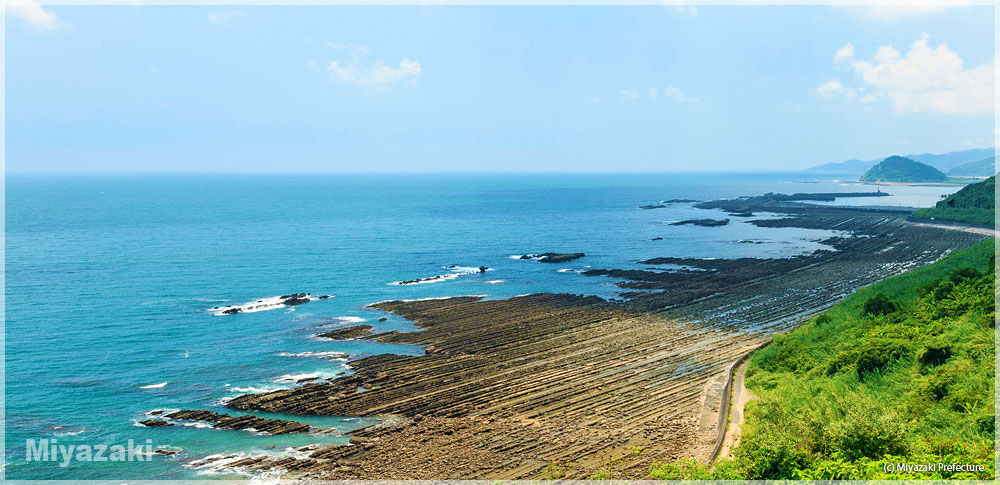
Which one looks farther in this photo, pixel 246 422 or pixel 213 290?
pixel 213 290

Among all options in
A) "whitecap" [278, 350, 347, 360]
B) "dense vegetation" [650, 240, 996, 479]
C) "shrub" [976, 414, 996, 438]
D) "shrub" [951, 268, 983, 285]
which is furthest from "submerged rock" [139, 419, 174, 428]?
"shrub" [951, 268, 983, 285]

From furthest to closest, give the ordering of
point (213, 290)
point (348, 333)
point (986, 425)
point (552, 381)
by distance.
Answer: point (213, 290) → point (348, 333) → point (552, 381) → point (986, 425)

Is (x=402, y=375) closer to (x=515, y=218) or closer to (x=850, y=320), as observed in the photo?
(x=850, y=320)

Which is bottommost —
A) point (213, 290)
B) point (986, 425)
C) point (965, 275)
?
point (213, 290)

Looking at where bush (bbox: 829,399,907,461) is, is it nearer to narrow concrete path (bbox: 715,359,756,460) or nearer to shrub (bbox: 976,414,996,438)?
shrub (bbox: 976,414,996,438)

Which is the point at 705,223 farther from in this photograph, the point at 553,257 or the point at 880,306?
the point at 880,306

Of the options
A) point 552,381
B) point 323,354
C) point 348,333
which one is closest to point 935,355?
point 552,381

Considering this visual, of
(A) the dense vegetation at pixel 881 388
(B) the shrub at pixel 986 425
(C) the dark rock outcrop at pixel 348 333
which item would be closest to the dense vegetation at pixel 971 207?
(A) the dense vegetation at pixel 881 388

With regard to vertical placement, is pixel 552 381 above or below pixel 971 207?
below
